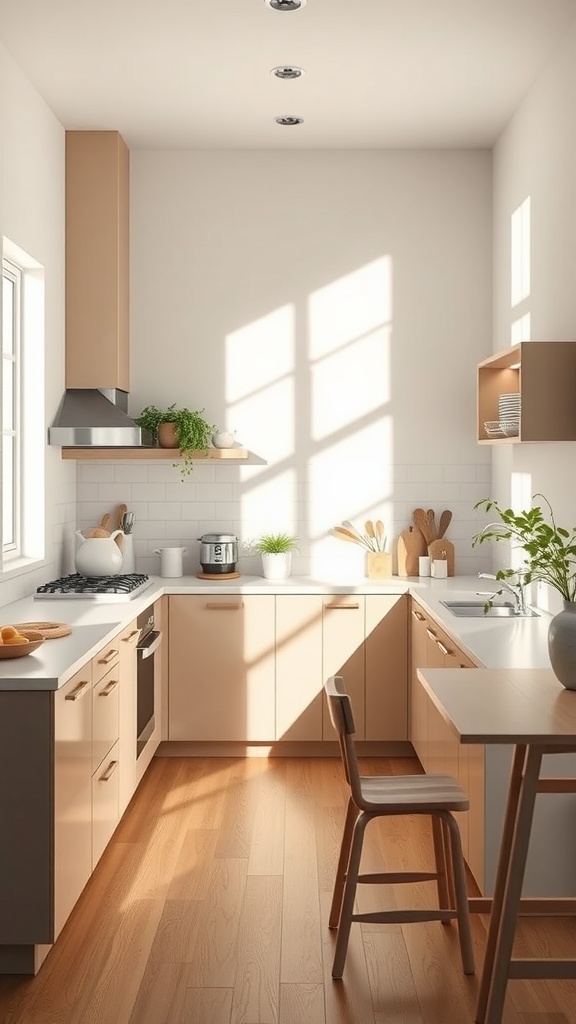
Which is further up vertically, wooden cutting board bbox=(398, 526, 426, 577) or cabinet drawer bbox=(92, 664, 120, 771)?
wooden cutting board bbox=(398, 526, 426, 577)

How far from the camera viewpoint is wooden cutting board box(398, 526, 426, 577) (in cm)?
593

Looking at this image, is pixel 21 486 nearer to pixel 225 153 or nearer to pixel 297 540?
pixel 297 540

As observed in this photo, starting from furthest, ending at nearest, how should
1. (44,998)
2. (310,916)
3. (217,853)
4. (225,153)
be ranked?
(225,153) → (217,853) → (310,916) → (44,998)

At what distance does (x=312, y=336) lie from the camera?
5996 mm

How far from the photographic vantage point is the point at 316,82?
4.89 meters

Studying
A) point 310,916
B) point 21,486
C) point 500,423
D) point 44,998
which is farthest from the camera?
point 21,486

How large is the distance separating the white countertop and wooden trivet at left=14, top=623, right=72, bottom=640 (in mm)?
26

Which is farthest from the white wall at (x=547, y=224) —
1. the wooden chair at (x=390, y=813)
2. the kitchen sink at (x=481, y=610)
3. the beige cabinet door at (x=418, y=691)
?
the wooden chair at (x=390, y=813)

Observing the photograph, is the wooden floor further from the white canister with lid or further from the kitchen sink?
the white canister with lid

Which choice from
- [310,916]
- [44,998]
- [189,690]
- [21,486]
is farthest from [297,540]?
[44,998]

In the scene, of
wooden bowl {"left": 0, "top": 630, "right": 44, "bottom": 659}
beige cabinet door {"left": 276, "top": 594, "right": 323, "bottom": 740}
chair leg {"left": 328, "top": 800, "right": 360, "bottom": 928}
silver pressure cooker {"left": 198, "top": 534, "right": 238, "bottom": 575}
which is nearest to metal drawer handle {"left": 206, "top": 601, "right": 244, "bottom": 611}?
beige cabinet door {"left": 276, "top": 594, "right": 323, "bottom": 740}

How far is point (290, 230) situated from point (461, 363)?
3.95 ft

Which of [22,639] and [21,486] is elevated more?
[21,486]

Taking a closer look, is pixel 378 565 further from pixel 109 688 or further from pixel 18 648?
pixel 18 648
